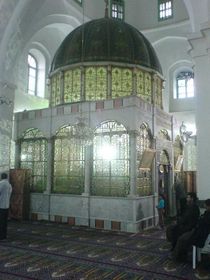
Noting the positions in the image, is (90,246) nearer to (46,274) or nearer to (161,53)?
(46,274)

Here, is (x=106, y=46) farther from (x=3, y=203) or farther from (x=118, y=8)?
(x=118, y=8)

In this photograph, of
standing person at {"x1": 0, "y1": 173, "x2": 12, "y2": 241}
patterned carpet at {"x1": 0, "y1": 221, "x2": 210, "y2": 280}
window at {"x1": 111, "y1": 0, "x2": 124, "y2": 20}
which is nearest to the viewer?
patterned carpet at {"x1": 0, "y1": 221, "x2": 210, "y2": 280}

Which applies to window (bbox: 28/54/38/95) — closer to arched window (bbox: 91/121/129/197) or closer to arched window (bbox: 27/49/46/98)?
arched window (bbox: 27/49/46/98)

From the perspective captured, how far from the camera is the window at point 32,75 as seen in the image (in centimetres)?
1309

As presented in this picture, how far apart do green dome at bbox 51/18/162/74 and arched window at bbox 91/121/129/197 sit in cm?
253

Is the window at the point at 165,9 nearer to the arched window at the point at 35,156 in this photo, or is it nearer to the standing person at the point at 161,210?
the arched window at the point at 35,156

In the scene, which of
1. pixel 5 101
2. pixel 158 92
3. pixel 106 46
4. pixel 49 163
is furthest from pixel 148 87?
pixel 5 101

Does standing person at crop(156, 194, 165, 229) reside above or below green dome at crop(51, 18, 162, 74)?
below

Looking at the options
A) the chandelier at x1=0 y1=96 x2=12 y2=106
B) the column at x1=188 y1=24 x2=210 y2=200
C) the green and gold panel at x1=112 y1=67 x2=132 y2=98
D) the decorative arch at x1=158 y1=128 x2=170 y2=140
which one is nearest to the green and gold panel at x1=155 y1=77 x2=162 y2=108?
the decorative arch at x1=158 y1=128 x2=170 y2=140

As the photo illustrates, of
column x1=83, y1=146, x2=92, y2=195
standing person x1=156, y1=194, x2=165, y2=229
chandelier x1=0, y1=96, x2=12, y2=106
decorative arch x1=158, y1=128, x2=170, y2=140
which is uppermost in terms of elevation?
chandelier x1=0, y1=96, x2=12, y2=106

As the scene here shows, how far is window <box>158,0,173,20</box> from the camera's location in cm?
1564

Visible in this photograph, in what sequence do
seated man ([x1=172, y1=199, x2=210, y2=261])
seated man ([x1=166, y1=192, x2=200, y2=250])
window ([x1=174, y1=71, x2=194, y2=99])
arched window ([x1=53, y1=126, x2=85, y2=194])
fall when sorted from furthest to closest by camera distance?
1. window ([x1=174, y1=71, x2=194, y2=99])
2. arched window ([x1=53, y1=126, x2=85, y2=194])
3. seated man ([x1=166, y1=192, x2=200, y2=250])
4. seated man ([x1=172, y1=199, x2=210, y2=261])

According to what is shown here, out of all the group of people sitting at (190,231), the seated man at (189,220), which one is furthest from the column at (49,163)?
the seated man at (189,220)

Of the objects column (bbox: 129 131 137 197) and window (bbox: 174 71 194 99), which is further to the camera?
window (bbox: 174 71 194 99)
